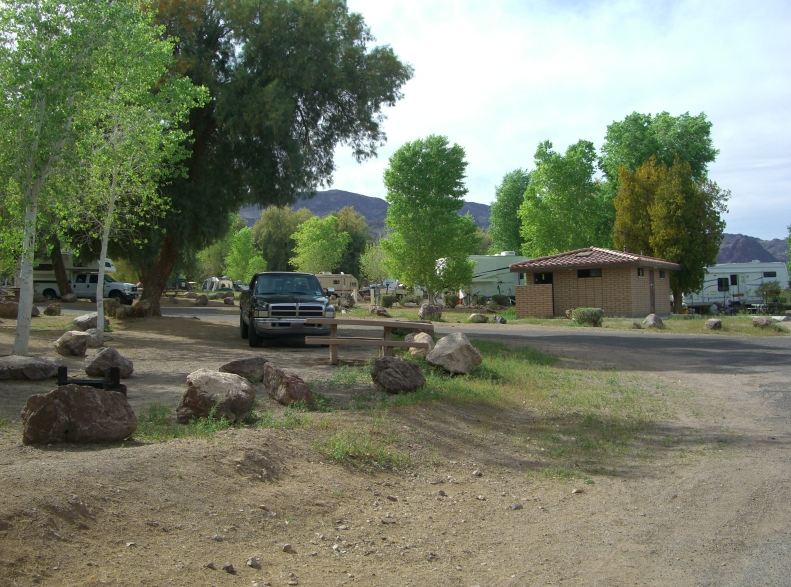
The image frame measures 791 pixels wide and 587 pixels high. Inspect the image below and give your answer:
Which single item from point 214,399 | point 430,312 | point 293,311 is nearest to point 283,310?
point 293,311

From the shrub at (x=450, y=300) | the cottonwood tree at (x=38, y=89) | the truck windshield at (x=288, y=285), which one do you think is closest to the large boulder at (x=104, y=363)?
the cottonwood tree at (x=38, y=89)

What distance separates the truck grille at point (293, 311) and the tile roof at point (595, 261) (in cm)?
2021

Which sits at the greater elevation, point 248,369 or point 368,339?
point 368,339

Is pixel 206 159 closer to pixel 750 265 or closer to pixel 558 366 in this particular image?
pixel 558 366

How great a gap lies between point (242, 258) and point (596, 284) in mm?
50916

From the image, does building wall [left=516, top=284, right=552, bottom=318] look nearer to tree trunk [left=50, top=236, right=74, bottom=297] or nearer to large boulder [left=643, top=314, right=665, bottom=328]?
large boulder [left=643, top=314, right=665, bottom=328]

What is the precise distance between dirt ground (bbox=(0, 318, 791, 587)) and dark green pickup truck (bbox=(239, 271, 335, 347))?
7.39 meters

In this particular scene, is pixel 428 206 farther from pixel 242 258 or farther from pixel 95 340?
pixel 242 258

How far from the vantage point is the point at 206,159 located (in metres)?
21.1

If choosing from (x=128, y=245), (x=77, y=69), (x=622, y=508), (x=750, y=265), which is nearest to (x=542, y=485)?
(x=622, y=508)

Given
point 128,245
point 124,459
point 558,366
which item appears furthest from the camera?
point 128,245

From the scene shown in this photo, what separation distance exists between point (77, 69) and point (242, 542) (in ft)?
32.1

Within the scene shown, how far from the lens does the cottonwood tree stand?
10867 millimetres

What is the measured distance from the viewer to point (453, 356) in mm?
10977
